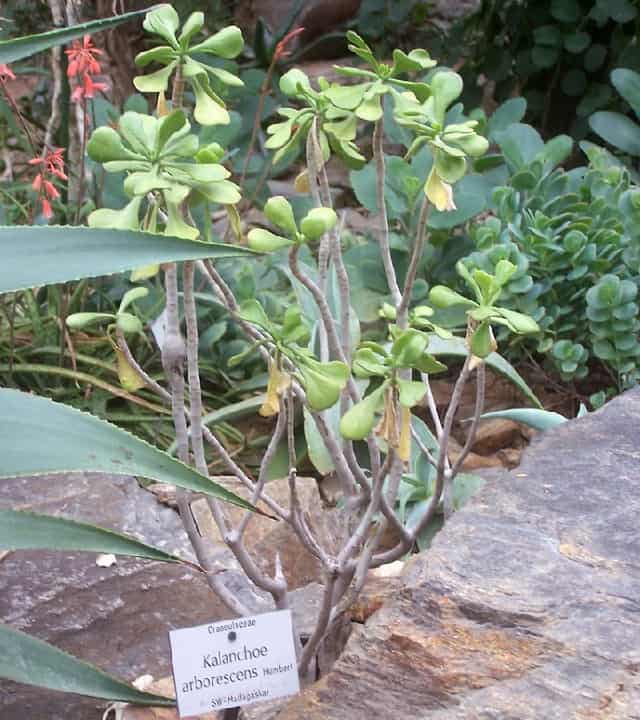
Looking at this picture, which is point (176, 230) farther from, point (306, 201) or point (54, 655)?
point (306, 201)

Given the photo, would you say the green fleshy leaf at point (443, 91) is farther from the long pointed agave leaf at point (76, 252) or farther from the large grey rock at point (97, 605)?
the large grey rock at point (97, 605)

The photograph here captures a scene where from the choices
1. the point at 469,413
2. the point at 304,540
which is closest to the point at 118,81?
the point at 469,413

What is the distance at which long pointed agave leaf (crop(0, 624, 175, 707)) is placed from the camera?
89cm

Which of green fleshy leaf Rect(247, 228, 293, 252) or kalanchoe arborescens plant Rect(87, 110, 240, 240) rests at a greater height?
kalanchoe arborescens plant Rect(87, 110, 240, 240)

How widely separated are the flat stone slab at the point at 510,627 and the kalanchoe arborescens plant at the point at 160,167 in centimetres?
40

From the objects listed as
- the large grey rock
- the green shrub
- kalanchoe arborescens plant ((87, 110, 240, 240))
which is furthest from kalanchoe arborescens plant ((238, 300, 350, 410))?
the green shrub

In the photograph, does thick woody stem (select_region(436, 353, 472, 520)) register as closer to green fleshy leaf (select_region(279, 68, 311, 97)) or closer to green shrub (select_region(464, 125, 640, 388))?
green fleshy leaf (select_region(279, 68, 311, 97))

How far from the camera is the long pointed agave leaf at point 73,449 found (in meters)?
0.78

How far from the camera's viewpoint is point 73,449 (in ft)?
2.60

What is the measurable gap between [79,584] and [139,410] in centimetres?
68

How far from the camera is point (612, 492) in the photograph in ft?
3.53

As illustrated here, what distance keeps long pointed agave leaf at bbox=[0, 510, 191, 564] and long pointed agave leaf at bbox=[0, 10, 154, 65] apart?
412mm

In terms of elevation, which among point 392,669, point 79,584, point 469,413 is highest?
point 392,669

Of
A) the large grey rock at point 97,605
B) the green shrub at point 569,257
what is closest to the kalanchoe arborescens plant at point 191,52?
the large grey rock at point 97,605
